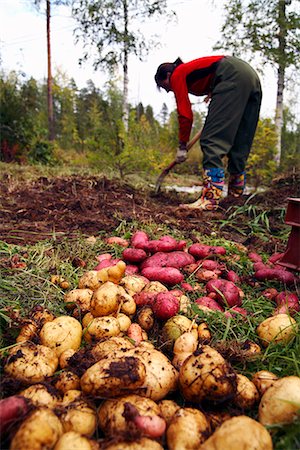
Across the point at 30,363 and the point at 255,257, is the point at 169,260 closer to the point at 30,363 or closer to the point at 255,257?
the point at 255,257

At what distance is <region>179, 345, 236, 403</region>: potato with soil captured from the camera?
1.15 metres

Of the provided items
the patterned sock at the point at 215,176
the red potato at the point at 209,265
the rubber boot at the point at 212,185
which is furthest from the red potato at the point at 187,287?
the patterned sock at the point at 215,176

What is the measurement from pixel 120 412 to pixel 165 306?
2.06 feet

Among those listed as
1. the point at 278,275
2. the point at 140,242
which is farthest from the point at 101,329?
the point at 278,275

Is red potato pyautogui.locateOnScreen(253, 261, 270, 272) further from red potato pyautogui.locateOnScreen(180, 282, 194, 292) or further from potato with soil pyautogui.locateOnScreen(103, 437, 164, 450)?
potato with soil pyautogui.locateOnScreen(103, 437, 164, 450)

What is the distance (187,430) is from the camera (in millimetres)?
1018

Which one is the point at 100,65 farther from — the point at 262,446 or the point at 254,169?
the point at 262,446

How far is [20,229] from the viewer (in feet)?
9.58

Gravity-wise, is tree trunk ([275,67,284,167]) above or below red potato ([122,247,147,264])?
above

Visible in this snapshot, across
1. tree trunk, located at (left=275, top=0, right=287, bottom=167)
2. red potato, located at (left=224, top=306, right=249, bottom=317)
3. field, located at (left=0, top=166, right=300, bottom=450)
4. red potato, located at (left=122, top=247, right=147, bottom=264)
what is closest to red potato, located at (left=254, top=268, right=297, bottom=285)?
field, located at (left=0, top=166, right=300, bottom=450)

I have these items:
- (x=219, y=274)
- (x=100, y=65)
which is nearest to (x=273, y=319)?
(x=219, y=274)

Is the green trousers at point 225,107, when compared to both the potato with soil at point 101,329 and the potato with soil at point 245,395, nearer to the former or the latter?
the potato with soil at point 101,329

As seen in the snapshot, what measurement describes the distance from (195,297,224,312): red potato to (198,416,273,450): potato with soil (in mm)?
871

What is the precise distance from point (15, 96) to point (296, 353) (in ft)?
34.5
